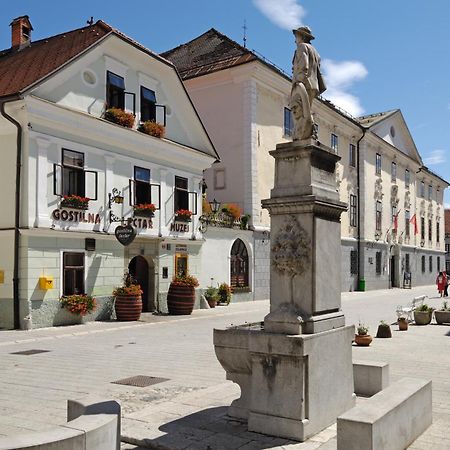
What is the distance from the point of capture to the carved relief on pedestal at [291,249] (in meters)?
5.94

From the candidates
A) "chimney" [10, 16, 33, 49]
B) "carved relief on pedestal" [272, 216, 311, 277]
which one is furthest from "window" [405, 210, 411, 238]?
"carved relief on pedestal" [272, 216, 311, 277]

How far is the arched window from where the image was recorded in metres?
26.5

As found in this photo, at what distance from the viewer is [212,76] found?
94.3ft

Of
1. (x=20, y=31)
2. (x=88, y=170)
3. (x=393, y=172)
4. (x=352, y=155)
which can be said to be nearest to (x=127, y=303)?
(x=88, y=170)

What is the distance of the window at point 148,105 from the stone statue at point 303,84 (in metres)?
15.3

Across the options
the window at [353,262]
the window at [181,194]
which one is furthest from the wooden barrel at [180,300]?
the window at [353,262]

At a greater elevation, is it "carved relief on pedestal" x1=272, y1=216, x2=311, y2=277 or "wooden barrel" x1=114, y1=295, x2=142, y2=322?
"carved relief on pedestal" x1=272, y1=216, x2=311, y2=277

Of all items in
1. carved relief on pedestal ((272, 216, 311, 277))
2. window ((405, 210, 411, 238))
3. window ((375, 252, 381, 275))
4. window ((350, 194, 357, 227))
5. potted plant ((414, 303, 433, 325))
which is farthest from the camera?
window ((405, 210, 411, 238))

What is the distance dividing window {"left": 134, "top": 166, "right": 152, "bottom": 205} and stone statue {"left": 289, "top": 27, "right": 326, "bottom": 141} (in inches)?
572

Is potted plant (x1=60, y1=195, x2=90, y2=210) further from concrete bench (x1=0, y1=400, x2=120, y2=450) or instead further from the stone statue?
concrete bench (x1=0, y1=400, x2=120, y2=450)

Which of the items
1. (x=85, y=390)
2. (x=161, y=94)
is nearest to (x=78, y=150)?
(x=161, y=94)

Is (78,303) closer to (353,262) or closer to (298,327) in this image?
(298,327)

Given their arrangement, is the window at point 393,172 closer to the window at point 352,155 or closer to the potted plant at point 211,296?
the window at point 352,155

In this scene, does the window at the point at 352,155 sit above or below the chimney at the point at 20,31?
below
